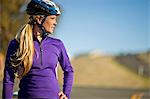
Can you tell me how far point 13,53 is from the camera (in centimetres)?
386

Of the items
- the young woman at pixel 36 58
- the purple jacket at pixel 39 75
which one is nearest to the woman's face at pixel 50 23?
the young woman at pixel 36 58

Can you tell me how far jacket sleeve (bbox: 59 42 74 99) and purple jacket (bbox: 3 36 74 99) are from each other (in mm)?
65

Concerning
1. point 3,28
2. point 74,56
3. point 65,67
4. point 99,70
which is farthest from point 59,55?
point 74,56

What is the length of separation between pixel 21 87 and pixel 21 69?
167 mm

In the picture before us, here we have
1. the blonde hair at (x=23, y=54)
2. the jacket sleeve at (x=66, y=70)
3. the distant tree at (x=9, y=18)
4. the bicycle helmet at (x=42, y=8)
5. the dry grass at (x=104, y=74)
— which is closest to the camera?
the blonde hair at (x=23, y=54)

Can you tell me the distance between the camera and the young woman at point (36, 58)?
3814mm

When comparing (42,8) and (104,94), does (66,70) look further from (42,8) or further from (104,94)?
(104,94)

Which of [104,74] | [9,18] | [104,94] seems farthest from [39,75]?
[104,74]

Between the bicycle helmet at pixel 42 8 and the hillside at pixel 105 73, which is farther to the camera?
the hillside at pixel 105 73

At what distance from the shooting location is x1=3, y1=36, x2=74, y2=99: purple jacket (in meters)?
3.82

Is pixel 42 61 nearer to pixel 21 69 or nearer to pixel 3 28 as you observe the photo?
pixel 21 69

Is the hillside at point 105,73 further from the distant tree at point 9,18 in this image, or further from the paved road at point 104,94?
the paved road at point 104,94

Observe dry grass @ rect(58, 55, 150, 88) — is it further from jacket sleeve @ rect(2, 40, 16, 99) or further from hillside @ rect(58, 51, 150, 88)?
jacket sleeve @ rect(2, 40, 16, 99)

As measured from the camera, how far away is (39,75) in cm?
383
